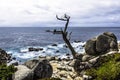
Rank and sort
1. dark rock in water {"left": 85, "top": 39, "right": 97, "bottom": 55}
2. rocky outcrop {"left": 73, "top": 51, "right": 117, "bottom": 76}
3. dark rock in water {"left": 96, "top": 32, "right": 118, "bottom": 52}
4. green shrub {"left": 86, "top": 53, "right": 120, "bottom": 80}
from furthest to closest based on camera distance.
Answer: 1. dark rock in water {"left": 85, "top": 39, "right": 97, "bottom": 55}
2. dark rock in water {"left": 96, "top": 32, "right": 118, "bottom": 52}
3. rocky outcrop {"left": 73, "top": 51, "right": 117, "bottom": 76}
4. green shrub {"left": 86, "top": 53, "right": 120, "bottom": 80}

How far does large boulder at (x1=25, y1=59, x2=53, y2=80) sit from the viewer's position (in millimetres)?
21297

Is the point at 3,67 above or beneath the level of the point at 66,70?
above

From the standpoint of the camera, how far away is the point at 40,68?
21438 mm

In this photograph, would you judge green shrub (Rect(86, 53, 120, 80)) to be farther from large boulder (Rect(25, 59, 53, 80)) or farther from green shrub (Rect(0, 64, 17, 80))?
green shrub (Rect(0, 64, 17, 80))

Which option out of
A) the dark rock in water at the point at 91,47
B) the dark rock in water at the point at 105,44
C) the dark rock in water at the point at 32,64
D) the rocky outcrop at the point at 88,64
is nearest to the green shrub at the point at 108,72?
the rocky outcrop at the point at 88,64

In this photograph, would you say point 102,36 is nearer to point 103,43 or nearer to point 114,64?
point 103,43

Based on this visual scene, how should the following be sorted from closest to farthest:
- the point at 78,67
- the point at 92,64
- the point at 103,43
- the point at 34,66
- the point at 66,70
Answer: the point at 34,66
the point at 92,64
the point at 78,67
the point at 66,70
the point at 103,43

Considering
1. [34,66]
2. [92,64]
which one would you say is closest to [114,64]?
[92,64]

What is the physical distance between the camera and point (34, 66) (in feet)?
71.6

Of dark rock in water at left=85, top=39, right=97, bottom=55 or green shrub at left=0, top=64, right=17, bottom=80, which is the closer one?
green shrub at left=0, top=64, right=17, bottom=80

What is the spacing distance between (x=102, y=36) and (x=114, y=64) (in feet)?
60.6

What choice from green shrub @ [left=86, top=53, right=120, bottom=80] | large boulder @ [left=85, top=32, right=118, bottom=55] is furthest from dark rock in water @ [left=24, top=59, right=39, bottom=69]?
large boulder @ [left=85, top=32, right=118, bottom=55]

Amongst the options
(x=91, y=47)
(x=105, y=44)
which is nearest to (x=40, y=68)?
(x=91, y=47)

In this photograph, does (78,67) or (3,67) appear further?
(78,67)
